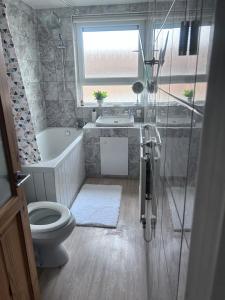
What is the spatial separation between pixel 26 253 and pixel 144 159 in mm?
904

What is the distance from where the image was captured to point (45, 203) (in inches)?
77.2

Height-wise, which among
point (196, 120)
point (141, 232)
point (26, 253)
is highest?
point (196, 120)

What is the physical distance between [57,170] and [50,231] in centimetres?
68

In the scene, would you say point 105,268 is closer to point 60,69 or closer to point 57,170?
point 57,170

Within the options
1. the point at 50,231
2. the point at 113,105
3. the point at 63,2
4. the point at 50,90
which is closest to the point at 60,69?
the point at 50,90

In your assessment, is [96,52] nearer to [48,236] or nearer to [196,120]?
[48,236]

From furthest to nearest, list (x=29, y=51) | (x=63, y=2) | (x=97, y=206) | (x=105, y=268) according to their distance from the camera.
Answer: (x=29, y=51)
(x=63, y=2)
(x=97, y=206)
(x=105, y=268)

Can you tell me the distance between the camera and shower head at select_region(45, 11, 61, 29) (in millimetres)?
3096

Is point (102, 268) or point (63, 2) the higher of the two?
point (63, 2)

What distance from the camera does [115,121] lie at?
3.25 metres

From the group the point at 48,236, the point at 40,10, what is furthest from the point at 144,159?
the point at 40,10

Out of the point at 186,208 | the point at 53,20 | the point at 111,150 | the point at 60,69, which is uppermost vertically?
the point at 53,20

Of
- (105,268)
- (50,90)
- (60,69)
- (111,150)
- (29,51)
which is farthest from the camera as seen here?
(50,90)

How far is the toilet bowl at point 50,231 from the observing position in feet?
5.40
